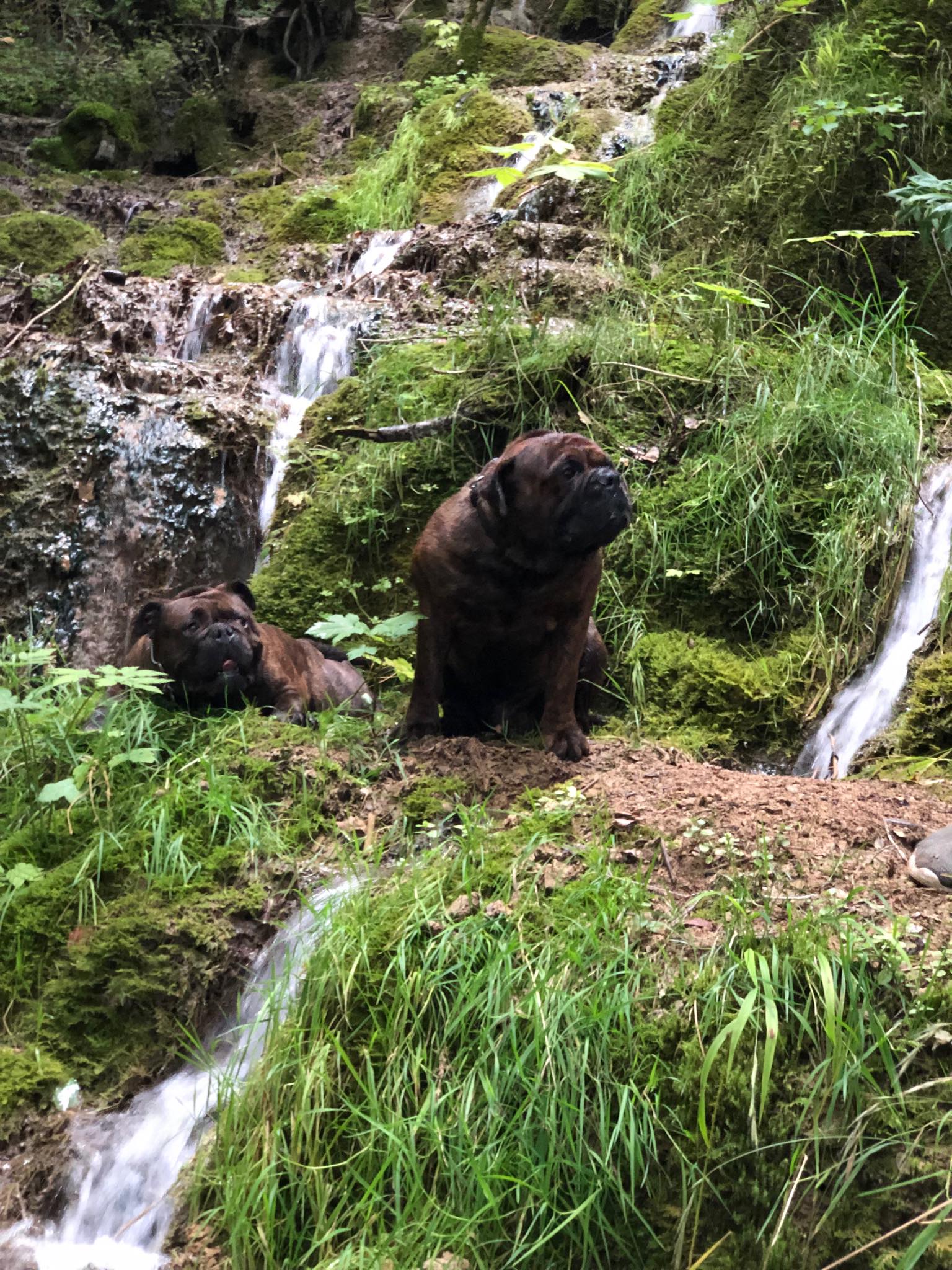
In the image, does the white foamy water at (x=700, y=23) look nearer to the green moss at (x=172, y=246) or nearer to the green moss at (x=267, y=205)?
the green moss at (x=267, y=205)

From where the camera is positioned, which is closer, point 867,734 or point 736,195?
point 867,734

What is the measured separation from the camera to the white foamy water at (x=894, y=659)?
5.33 meters

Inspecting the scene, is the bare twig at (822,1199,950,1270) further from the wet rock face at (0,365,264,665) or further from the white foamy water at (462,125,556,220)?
the white foamy water at (462,125,556,220)

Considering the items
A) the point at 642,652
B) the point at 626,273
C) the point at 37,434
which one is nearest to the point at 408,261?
the point at 626,273

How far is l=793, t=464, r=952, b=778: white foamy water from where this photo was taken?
5332 mm

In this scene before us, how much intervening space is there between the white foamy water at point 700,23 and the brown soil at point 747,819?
40.3 feet

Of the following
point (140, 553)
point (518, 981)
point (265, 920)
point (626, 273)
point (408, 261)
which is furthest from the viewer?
point (408, 261)

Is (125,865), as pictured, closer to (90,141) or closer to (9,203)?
(9,203)

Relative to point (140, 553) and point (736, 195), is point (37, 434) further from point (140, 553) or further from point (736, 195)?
point (736, 195)

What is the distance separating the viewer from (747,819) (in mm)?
3711

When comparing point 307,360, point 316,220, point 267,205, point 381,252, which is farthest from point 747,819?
point 267,205

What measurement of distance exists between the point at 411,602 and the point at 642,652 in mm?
1433

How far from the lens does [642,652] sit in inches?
230

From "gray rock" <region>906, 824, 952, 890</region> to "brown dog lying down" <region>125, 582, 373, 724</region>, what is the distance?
2429 mm
